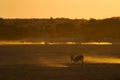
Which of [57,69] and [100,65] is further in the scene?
[100,65]

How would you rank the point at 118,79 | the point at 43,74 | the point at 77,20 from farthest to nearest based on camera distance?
the point at 77,20, the point at 43,74, the point at 118,79

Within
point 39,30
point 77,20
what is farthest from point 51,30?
point 77,20

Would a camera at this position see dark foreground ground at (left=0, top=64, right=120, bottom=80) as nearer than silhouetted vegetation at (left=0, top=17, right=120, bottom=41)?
Yes

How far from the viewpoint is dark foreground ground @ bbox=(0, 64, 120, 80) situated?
23188 millimetres

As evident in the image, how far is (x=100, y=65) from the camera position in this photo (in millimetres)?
28016

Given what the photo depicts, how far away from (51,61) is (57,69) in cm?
471

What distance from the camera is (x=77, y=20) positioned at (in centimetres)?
9494

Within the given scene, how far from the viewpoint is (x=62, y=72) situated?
2475cm

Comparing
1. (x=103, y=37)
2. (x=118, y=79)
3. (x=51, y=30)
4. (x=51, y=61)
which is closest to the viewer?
(x=118, y=79)

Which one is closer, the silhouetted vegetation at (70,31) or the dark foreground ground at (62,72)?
the dark foreground ground at (62,72)

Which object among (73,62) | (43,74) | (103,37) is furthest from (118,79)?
(103,37)

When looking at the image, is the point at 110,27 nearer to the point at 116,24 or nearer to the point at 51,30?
the point at 116,24

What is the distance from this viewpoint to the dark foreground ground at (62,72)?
2319cm

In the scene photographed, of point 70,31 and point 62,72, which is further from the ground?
point 62,72
